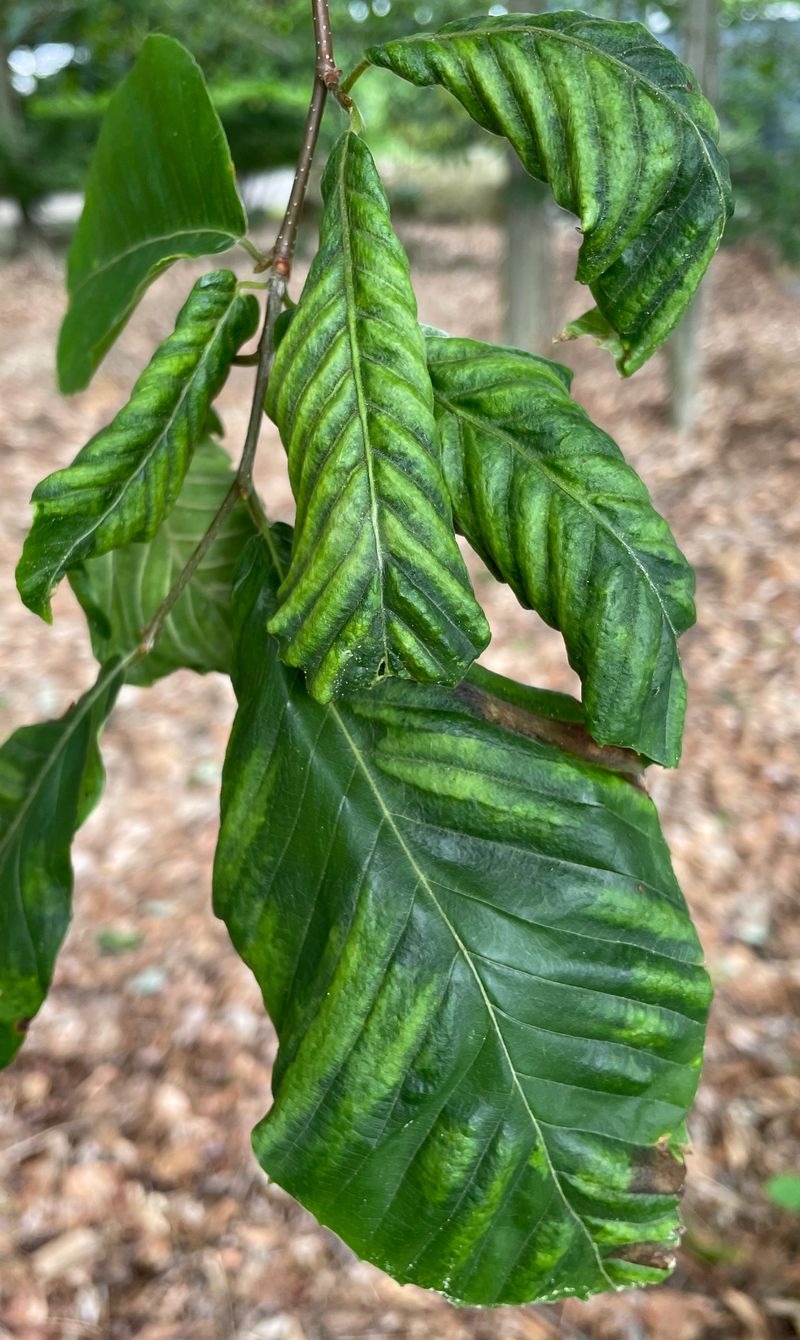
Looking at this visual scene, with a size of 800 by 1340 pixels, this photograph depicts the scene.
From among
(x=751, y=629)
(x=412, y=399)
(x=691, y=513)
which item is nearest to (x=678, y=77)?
(x=412, y=399)

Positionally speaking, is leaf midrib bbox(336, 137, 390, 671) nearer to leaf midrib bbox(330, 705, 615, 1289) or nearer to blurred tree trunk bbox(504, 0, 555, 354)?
leaf midrib bbox(330, 705, 615, 1289)

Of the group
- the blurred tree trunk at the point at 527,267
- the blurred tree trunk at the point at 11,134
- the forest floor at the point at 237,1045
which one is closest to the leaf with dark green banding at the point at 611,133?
the forest floor at the point at 237,1045

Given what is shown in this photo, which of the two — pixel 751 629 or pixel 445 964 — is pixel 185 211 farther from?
pixel 751 629

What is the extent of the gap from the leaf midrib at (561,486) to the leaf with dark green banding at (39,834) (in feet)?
1.31

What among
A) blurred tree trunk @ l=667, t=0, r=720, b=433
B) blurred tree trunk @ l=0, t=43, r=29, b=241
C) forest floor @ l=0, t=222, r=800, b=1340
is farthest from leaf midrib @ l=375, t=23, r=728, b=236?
blurred tree trunk @ l=0, t=43, r=29, b=241

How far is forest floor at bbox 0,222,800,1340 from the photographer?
1643 millimetres

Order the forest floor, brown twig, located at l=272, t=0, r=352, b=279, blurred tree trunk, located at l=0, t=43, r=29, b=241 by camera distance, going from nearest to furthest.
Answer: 1. brown twig, located at l=272, t=0, r=352, b=279
2. the forest floor
3. blurred tree trunk, located at l=0, t=43, r=29, b=241

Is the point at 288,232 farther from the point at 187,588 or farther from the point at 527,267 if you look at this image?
the point at 527,267

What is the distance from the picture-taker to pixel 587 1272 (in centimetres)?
66

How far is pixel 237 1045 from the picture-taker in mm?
2055

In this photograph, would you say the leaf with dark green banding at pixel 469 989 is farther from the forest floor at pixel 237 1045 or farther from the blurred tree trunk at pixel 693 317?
the blurred tree trunk at pixel 693 317

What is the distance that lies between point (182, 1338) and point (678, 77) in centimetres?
175

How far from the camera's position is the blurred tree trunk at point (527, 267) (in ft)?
14.1

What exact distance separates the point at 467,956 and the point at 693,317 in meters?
3.87
